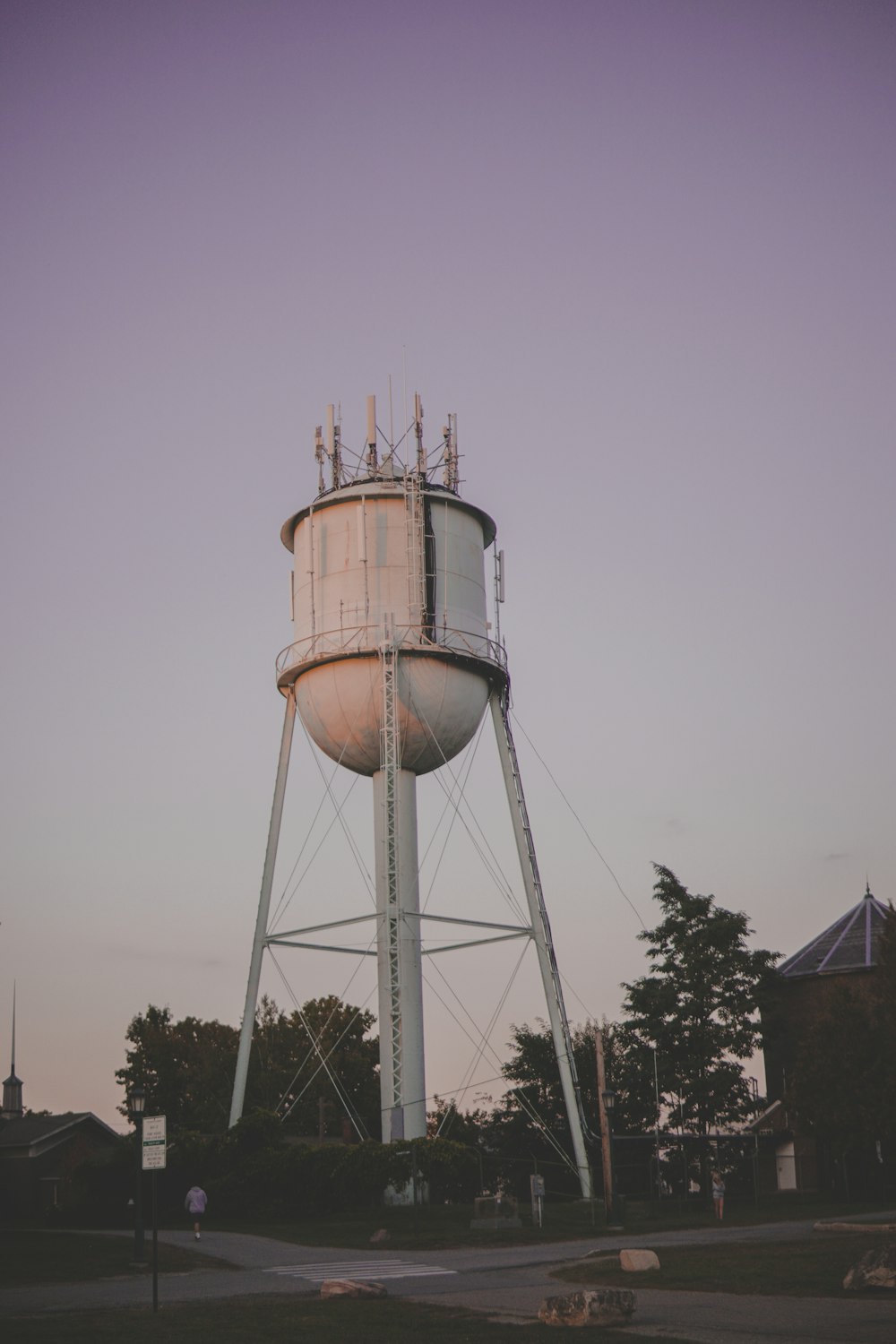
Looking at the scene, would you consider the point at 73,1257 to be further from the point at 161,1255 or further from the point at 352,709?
the point at 352,709

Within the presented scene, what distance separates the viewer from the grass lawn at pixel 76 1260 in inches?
815

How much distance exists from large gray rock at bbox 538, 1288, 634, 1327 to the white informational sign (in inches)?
201

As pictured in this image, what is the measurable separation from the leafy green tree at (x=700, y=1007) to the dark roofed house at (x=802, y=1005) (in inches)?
40.2

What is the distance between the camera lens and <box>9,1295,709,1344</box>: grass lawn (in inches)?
512

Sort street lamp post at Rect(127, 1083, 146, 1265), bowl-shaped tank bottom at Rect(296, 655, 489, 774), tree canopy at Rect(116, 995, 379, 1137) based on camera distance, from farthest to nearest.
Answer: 1. tree canopy at Rect(116, 995, 379, 1137)
2. bowl-shaped tank bottom at Rect(296, 655, 489, 774)
3. street lamp post at Rect(127, 1083, 146, 1265)

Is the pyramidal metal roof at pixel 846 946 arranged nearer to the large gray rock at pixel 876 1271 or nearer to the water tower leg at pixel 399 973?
the water tower leg at pixel 399 973

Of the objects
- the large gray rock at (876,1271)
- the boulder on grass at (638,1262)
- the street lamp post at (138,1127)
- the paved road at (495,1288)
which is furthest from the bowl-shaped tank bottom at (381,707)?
the large gray rock at (876,1271)

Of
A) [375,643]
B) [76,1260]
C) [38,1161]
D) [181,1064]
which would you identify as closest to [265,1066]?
[181,1064]

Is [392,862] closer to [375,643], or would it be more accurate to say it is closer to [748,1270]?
[375,643]

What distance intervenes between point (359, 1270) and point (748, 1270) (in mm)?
6068

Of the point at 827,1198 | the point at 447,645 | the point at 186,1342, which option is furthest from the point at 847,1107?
the point at 186,1342

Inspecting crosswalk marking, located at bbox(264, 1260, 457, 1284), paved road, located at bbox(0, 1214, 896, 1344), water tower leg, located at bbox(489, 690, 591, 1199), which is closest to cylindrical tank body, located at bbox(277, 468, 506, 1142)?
water tower leg, located at bbox(489, 690, 591, 1199)

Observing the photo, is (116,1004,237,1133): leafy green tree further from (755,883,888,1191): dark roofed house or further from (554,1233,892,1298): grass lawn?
(554,1233,892,1298): grass lawn

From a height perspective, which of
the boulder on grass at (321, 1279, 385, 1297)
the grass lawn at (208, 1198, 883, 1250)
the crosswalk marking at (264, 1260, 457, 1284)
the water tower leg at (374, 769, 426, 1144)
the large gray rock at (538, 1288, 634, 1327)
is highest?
the water tower leg at (374, 769, 426, 1144)
